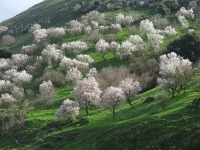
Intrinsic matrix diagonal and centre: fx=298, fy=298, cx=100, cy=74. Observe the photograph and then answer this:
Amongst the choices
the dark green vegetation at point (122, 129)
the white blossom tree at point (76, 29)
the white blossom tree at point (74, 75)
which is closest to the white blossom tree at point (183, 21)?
the white blossom tree at point (76, 29)

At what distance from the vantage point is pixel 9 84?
104750 millimetres

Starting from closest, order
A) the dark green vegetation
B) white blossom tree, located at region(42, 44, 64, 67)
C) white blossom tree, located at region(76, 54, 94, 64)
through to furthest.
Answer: the dark green vegetation < white blossom tree, located at region(76, 54, 94, 64) < white blossom tree, located at region(42, 44, 64, 67)

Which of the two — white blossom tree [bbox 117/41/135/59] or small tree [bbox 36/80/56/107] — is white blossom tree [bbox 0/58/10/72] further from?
white blossom tree [bbox 117/41/135/59]

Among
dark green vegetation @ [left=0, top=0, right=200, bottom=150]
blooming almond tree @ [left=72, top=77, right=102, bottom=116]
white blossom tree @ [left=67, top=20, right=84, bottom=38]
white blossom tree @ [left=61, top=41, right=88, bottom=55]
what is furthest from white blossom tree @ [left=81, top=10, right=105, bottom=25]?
blooming almond tree @ [left=72, top=77, right=102, bottom=116]

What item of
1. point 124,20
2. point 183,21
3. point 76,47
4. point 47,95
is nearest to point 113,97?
point 47,95

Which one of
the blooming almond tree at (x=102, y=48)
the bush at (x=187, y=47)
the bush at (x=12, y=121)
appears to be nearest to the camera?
the bush at (x=12, y=121)

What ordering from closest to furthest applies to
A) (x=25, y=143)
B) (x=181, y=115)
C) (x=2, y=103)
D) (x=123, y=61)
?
(x=181, y=115), (x=25, y=143), (x=2, y=103), (x=123, y=61)

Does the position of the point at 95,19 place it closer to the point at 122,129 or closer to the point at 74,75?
the point at 74,75

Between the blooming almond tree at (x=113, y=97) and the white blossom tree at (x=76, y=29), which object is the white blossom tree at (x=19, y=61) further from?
the blooming almond tree at (x=113, y=97)

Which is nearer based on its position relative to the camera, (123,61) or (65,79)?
(65,79)

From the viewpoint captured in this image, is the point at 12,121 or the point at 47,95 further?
the point at 47,95

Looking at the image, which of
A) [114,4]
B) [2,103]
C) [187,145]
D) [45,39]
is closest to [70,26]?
[45,39]

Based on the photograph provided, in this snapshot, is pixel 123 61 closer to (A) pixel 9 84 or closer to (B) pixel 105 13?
(A) pixel 9 84

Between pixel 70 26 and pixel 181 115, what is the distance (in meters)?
116
